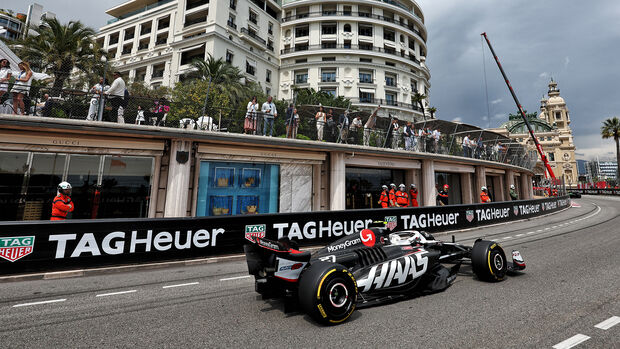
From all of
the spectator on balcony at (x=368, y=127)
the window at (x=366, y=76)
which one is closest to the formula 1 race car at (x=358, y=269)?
the spectator on balcony at (x=368, y=127)

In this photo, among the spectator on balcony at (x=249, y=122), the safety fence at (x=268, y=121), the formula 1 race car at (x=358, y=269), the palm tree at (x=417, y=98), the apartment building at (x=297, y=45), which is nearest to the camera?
the formula 1 race car at (x=358, y=269)

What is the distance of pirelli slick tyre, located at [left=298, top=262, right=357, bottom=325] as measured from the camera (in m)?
3.19

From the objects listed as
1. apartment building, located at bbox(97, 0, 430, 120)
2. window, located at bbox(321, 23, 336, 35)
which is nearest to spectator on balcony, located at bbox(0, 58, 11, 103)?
apartment building, located at bbox(97, 0, 430, 120)

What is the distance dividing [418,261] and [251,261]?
269 centimetres

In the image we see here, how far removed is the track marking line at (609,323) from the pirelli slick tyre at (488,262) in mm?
1539

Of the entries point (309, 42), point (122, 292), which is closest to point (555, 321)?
point (122, 292)

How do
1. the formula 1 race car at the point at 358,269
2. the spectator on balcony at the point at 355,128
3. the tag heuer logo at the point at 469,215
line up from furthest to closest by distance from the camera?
the spectator on balcony at the point at 355,128 < the tag heuer logo at the point at 469,215 < the formula 1 race car at the point at 358,269

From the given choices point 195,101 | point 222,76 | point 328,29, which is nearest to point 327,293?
point 195,101

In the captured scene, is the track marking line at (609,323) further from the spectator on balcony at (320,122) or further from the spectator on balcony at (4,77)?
the spectator on balcony at (4,77)

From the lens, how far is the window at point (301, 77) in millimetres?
46938

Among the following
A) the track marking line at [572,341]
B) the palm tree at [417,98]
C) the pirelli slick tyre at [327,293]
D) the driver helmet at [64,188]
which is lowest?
the track marking line at [572,341]

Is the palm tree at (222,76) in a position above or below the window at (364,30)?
below

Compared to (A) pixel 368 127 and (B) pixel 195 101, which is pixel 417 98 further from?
(B) pixel 195 101

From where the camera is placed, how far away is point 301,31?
48.8 m
